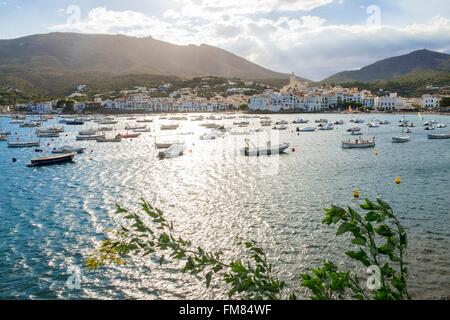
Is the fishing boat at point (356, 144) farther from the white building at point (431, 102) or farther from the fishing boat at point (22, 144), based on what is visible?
the white building at point (431, 102)

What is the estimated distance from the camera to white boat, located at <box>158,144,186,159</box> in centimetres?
4847

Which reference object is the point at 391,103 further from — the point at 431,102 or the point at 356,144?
the point at 356,144

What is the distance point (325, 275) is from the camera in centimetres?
398

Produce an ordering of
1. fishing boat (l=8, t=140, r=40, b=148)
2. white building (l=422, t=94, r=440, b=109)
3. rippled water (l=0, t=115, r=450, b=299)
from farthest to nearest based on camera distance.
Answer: white building (l=422, t=94, r=440, b=109) → fishing boat (l=8, t=140, r=40, b=148) → rippled water (l=0, t=115, r=450, b=299)

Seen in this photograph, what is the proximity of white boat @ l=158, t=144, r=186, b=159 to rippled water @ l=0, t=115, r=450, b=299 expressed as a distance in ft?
5.41

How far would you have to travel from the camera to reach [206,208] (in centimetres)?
2325

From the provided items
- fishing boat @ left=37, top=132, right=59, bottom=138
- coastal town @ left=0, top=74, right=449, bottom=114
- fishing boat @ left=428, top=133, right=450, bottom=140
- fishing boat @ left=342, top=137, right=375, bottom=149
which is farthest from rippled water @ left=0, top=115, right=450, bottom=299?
coastal town @ left=0, top=74, right=449, bottom=114

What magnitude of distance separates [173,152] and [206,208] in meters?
27.3

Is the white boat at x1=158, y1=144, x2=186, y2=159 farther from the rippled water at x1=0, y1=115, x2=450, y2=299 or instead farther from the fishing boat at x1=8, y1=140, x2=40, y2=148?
the fishing boat at x1=8, y1=140, x2=40, y2=148

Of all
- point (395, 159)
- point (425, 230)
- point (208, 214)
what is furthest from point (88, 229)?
point (395, 159)
